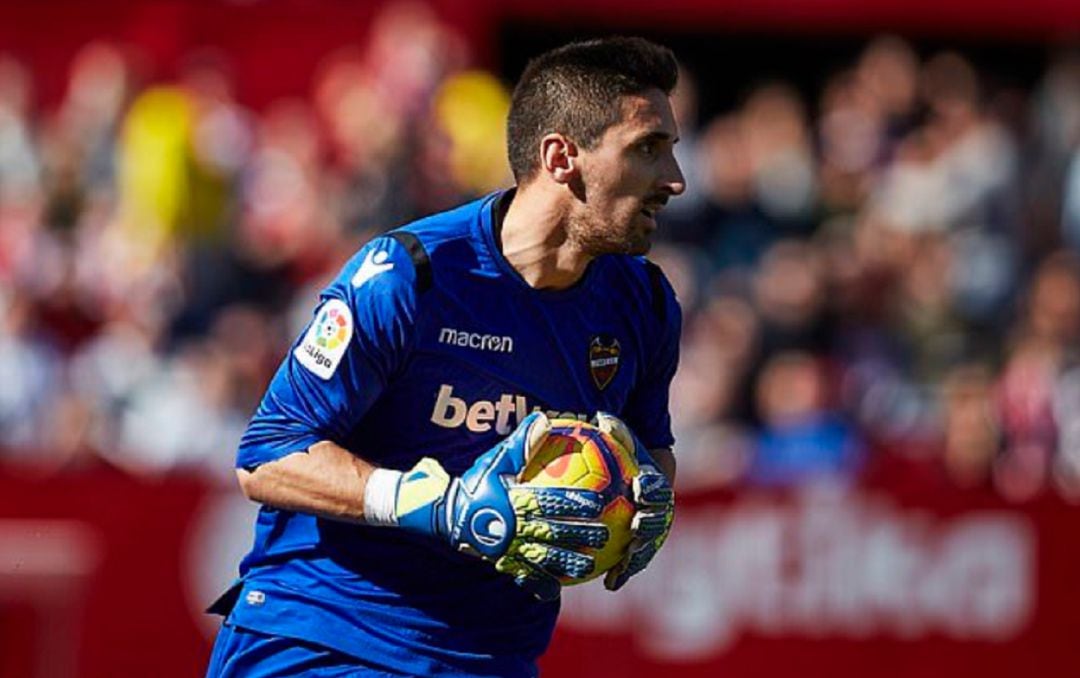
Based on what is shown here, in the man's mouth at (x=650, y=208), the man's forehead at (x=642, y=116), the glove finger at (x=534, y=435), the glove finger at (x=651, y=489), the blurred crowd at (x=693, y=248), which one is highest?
the blurred crowd at (x=693, y=248)

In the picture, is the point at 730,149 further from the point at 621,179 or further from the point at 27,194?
the point at 621,179

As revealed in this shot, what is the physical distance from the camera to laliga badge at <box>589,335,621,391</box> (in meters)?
6.24

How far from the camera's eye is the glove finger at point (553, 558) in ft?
18.8

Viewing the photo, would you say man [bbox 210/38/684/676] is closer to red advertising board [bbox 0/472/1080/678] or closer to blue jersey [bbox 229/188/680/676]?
blue jersey [bbox 229/188/680/676]

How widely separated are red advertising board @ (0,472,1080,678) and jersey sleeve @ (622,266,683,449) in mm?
4407

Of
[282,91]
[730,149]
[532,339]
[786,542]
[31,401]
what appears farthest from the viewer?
[282,91]

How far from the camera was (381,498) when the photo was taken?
19.0ft

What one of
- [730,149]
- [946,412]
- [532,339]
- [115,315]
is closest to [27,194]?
[115,315]

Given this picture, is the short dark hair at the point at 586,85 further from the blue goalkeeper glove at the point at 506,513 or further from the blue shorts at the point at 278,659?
the blue shorts at the point at 278,659

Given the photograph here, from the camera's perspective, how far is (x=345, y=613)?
6.06 m

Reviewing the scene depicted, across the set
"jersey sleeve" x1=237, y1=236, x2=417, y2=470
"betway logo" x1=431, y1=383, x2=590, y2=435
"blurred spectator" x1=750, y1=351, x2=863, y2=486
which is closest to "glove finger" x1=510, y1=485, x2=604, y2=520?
"betway logo" x1=431, y1=383, x2=590, y2=435

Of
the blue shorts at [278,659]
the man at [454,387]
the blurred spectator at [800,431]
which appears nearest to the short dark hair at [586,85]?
the man at [454,387]

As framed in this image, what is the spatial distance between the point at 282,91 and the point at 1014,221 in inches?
196

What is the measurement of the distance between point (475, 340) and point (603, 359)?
378 mm
